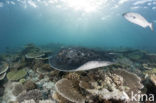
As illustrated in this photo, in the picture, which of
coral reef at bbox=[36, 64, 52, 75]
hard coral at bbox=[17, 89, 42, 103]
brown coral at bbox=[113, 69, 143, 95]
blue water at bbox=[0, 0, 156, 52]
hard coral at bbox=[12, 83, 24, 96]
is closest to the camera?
brown coral at bbox=[113, 69, 143, 95]

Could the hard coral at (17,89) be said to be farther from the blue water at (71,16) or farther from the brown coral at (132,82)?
the blue water at (71,16)

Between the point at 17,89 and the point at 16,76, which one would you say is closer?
the point at 17,89

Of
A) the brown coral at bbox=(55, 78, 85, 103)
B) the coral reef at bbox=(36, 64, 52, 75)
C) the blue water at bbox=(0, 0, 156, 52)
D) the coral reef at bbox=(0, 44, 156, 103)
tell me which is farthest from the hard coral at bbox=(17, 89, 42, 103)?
the blue water at bbox=(0, 0, 156, 52)

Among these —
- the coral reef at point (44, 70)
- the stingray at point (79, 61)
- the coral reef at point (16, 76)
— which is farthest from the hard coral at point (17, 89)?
the stingray at point (79, 61)

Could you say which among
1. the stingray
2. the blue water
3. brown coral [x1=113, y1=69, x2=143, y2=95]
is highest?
the blue water

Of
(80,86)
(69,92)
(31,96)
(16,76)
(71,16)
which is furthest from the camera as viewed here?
(71,16)

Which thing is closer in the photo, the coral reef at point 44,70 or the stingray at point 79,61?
the stingray at point 79,61

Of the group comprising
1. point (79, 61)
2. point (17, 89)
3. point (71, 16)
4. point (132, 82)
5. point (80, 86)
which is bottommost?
point (17, 89)

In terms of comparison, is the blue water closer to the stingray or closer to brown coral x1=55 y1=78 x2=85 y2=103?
the stingray

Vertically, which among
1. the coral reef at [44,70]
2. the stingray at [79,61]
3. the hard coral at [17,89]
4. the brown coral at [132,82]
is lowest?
the hard coral at [17,89]

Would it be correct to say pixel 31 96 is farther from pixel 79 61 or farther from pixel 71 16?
pixel 71 16

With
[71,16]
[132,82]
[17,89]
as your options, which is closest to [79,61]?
[132,82]

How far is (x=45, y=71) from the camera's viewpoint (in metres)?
5.11

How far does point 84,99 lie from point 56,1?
27587 mm
